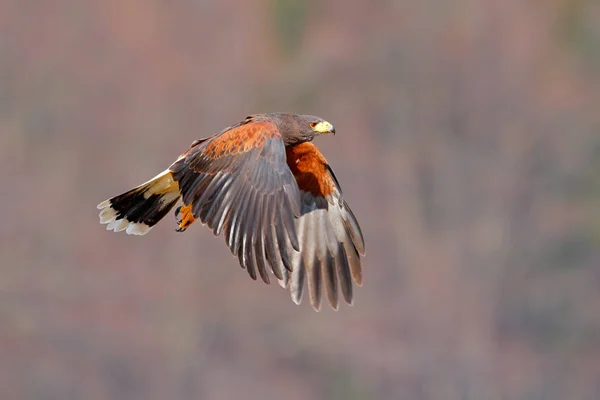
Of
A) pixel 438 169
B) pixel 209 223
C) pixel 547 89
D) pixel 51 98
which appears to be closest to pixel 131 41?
pixel 51 98

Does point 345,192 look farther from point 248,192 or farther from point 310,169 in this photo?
point 248,192

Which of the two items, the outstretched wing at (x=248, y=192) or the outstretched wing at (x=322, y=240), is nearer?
the outstretched wing at (x=248, y=192)

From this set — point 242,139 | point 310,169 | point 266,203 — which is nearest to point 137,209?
point 310,169

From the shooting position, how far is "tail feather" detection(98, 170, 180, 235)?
40.7 feet

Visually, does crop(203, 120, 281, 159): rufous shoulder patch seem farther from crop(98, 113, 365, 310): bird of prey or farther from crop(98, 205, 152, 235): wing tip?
crop(98, 205, 152, 235): wing tip

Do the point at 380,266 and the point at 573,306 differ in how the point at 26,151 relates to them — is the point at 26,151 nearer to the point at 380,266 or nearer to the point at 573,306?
the point at 380,266

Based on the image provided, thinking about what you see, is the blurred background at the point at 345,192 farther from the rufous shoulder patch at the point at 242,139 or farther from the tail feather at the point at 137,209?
the rufous shoulder patch at the point at 242,139

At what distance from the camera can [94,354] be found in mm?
33125

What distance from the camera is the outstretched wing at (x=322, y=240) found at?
40.8 ft

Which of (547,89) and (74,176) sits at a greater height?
(547,89)

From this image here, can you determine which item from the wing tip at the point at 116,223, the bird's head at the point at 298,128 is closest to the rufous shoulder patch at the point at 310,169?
the bird's head at the point at 298,128

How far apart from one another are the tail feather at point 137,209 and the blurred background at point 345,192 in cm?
2027

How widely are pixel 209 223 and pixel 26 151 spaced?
25260 millimetres

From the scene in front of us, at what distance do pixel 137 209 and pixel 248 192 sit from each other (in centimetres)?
191
